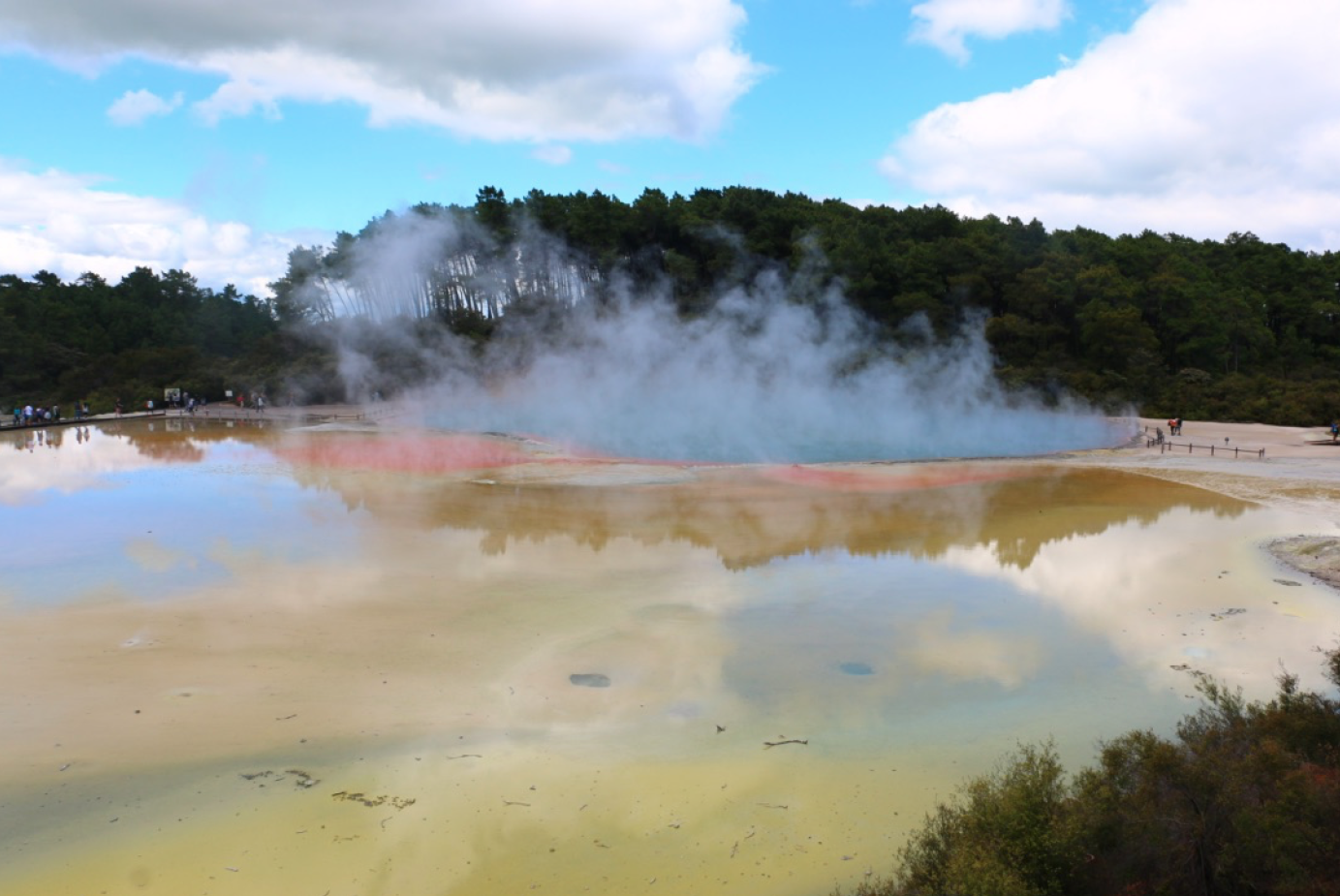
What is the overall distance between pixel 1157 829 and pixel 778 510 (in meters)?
10.3

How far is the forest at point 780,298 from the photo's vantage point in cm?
3155

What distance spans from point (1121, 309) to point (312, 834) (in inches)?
1284

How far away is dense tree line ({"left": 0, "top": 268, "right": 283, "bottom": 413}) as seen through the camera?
3525 centimetres

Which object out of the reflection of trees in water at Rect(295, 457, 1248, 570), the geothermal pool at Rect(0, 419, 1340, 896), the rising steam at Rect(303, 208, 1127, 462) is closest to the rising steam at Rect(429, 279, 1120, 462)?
the rising steam at Rect(303, 208, 1127, 462)

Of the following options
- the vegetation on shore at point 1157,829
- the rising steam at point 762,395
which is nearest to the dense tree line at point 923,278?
the rising steam at point 762,395

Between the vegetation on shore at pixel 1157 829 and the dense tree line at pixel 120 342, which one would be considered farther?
the dense tree line at pixel 120 342

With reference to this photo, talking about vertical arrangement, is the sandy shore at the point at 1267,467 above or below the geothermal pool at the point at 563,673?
above

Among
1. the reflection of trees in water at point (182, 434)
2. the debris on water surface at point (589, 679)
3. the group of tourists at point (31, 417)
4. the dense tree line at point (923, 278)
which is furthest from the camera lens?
the dense tree line at point (923, 278)

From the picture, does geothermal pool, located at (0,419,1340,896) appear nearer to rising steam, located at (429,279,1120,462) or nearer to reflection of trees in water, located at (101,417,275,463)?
reflection of trees in water, located at (101,417,275,463)

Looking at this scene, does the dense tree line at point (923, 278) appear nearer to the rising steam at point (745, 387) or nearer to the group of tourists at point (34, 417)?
the rising steam at point (745, 387)

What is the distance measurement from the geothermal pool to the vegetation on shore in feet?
2.43

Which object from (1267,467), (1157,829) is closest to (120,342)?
(1267,467)

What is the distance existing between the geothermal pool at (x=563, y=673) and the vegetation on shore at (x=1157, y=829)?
742mm

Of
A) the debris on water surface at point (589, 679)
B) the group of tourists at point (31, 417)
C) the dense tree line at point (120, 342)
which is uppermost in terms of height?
the dense tree line at point (120, 342)
